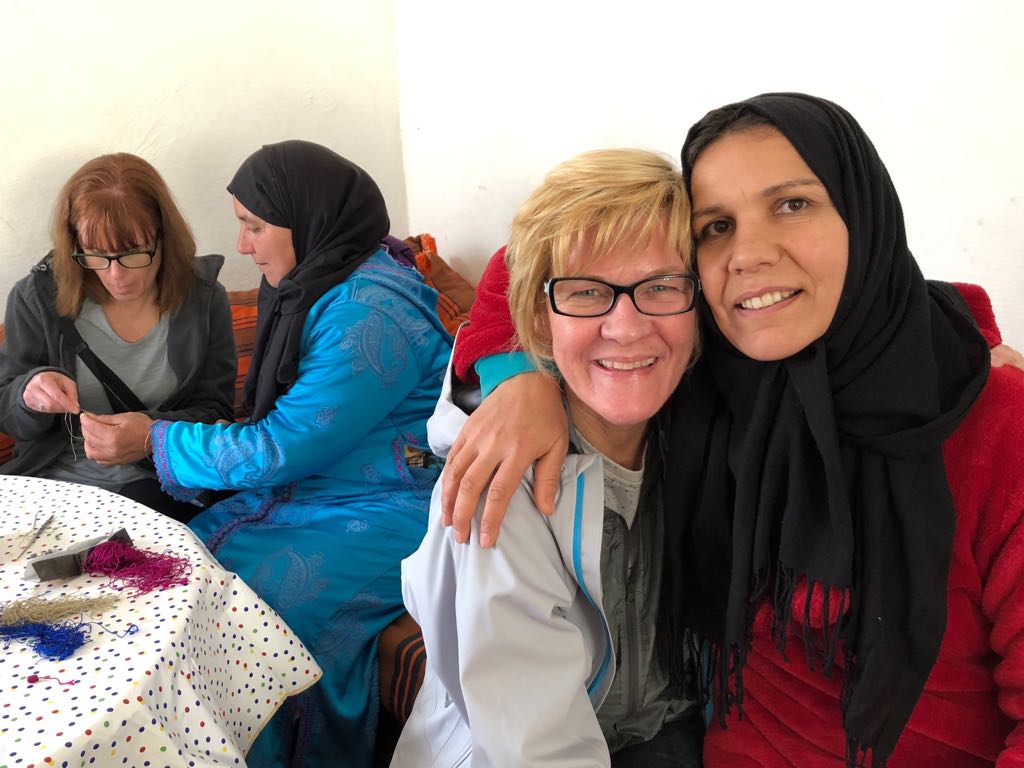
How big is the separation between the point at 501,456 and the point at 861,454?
494 mm

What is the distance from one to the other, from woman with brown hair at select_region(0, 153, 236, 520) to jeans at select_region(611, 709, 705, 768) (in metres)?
1.38

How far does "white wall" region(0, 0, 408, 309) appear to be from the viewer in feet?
8.17

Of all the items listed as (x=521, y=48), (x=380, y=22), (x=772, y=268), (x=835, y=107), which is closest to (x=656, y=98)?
(x=521, y=48)

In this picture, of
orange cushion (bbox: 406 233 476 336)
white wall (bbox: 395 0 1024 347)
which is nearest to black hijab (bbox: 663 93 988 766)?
white wall (bbox: 395 0 1024 347)

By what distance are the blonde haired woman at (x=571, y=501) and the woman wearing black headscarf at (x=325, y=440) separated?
57 centimetres

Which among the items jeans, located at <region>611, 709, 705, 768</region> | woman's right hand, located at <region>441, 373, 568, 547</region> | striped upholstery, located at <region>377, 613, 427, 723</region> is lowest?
striped upholstery, located at <region>377, 613, 427, 723</region>

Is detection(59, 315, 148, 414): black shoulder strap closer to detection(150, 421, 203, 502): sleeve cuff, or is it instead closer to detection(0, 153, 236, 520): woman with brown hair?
detection(0, 153, 236, 520): woman with brown hair

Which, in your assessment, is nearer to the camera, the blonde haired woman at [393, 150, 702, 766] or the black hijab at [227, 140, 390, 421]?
the blonde haired woman at [393, 150, 702, 766]

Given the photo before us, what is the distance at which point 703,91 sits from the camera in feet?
6.61

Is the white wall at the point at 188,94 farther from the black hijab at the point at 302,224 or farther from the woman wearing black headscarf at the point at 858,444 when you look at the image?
the woman wearing black headscarf at the point at 858,444

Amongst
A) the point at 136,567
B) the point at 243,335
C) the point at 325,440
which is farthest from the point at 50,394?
the point at 136,567

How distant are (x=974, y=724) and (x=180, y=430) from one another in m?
1.70

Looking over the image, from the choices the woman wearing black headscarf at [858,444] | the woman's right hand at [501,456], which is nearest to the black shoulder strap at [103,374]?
the woman's right hand at [501,456]

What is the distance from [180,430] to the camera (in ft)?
6.30
